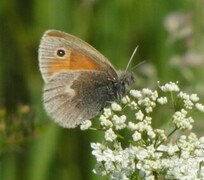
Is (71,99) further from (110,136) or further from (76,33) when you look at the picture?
(76,33)

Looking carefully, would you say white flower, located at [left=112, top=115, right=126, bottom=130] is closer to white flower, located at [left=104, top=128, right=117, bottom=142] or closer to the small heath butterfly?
white flower, located at [left=104, top=128, right=117, bottom=142]

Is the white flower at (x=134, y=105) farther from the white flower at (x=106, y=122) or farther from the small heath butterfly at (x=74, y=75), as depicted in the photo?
the small heath butterfly at (x=74, y=75)

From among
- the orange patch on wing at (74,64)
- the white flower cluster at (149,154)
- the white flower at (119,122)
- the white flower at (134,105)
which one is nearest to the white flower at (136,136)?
the white flower cluster at (149,154)

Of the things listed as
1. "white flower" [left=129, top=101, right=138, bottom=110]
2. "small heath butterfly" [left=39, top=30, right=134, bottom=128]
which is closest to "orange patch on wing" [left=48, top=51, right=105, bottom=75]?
"small heath butterfly" [left=39, top=30, right=134, bottom=128]

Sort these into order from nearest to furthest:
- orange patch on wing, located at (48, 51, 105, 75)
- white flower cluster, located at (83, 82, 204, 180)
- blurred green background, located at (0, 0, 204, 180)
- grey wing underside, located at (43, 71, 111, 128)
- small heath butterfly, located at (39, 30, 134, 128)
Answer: white flower cluster, located at (83, 82, 204, 180) → grey wing underside, located at (43, 71, 111, 128) → small heath butterfly, located at (39, 30, 134, 128) → orange patch on wing, located at (48, 51, 105, 75) → blurred green background, located at (0, 0, 204, 180)

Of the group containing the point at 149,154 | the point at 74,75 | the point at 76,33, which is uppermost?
the point at 76,33

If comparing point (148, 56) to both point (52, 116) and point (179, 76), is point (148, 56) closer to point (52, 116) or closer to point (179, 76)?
point (179, 76)

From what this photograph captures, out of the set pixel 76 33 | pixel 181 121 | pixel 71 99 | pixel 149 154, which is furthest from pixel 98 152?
pixel 76 33
